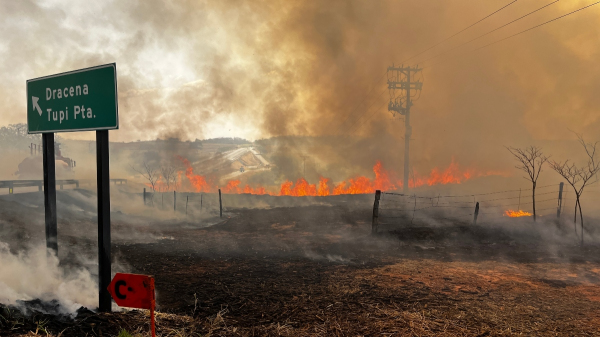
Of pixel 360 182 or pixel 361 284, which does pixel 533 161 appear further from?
pixel 360 182

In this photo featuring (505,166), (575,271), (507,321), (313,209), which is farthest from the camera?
(505,166)

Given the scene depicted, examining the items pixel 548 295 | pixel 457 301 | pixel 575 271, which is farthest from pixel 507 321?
pixel 575 271

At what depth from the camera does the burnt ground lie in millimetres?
5297

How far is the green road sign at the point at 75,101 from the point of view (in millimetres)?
4531

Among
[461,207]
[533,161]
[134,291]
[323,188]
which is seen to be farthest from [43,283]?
[323,188]

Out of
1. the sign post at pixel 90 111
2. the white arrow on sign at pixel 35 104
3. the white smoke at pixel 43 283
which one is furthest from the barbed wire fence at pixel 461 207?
the white arrow on sign at pixel 35 104

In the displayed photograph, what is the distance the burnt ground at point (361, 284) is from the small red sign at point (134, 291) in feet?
2.70

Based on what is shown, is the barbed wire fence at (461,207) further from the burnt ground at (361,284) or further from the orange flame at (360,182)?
the orange flame at (360,182)

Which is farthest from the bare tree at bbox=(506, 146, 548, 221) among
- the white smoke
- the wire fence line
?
the white smoke

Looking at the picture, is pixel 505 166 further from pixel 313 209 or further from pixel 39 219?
pixel 39 219

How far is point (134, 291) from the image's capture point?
3.69 m

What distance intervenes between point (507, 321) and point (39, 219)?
54.8 ft

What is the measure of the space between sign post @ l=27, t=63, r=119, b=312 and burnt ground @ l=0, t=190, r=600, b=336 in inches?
35.1

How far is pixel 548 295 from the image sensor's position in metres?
7.77
